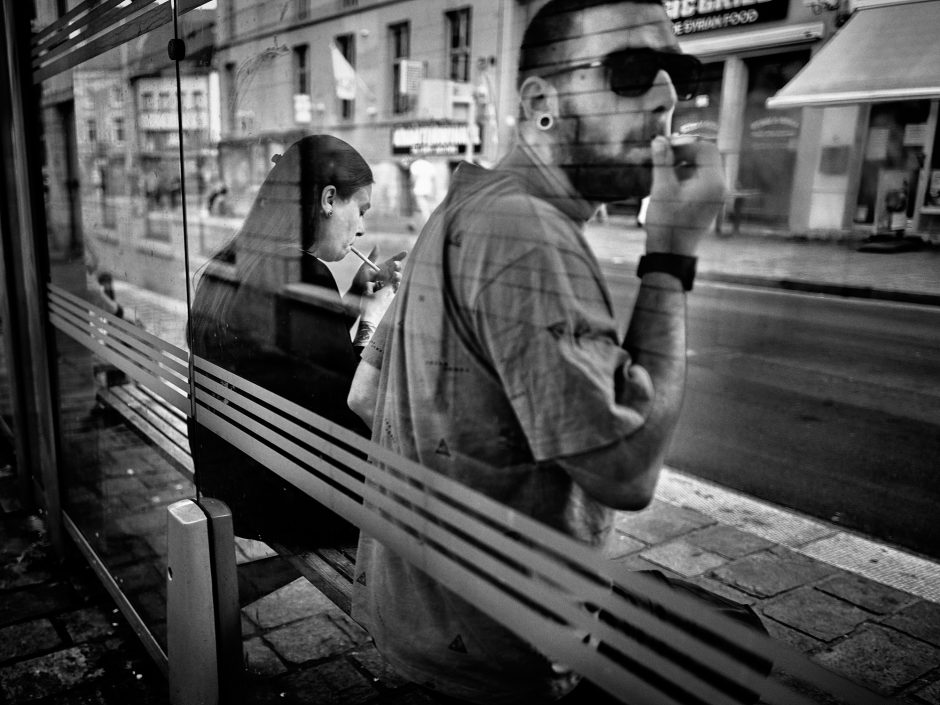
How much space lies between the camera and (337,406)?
190cm

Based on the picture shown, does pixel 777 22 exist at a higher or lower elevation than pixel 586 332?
higher

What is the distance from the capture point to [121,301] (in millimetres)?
3371

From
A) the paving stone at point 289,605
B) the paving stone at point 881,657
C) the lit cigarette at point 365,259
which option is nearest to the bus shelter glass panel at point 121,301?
the paving stone at point 289,605

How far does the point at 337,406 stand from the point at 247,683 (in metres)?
1.03

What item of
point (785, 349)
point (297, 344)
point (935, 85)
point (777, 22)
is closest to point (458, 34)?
point (777, 22)

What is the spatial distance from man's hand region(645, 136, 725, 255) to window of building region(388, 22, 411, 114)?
0.67 m

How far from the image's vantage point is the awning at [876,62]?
0.98 m

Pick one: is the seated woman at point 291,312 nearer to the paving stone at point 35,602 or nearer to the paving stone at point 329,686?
the paving stone at point 329,686

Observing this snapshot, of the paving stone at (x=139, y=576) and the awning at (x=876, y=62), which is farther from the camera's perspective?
the paving stone at (x=139, y=576)

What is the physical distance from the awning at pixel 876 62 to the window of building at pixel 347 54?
3.29ft

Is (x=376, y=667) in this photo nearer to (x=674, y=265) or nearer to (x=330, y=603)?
(x=330, y=603)

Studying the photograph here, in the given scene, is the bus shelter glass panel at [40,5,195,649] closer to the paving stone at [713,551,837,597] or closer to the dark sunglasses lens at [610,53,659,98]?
the dark sunglasses lens at [610,53,659,98]

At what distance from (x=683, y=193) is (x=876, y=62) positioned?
271 mm

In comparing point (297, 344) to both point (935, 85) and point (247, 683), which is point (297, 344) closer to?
point (247, 683)
